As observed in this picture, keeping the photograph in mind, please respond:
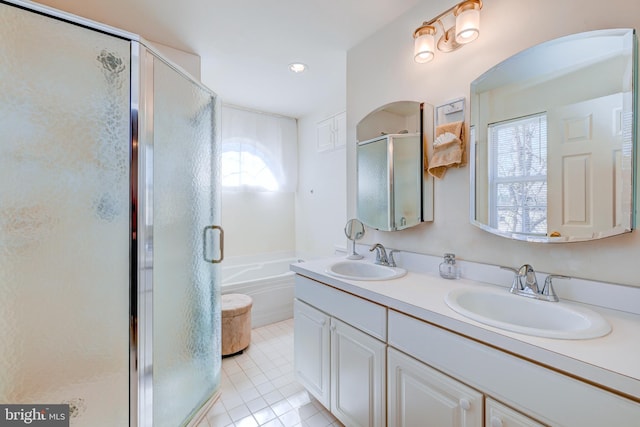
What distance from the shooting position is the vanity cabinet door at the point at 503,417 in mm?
766

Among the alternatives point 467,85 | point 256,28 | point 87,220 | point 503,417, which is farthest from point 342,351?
point 256,28

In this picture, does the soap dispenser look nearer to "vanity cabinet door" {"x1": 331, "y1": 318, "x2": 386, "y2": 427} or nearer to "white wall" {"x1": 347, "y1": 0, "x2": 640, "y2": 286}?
"white wall" {"x1": 347, "y1": 0, "x2": 640, "y2": 286}

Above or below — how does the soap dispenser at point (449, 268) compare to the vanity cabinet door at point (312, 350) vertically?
above

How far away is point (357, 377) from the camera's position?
1287mm

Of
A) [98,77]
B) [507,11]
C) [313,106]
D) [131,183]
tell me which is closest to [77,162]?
[131,183]

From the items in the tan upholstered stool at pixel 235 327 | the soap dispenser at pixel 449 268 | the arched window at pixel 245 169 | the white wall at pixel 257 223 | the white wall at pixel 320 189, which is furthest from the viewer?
the white wall at pixel 257 223

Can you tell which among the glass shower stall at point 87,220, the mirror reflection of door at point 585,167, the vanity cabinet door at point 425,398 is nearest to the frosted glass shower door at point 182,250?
the glass shower stall at point 87,220

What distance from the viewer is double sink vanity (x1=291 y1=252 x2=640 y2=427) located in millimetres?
686

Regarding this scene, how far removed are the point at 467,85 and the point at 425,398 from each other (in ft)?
4.89

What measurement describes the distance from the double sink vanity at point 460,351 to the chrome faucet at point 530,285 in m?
0.03

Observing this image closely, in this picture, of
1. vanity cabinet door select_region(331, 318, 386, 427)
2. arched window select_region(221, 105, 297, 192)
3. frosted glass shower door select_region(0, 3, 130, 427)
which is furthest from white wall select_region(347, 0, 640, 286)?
arched window select_region(221, 105, 297, 192)

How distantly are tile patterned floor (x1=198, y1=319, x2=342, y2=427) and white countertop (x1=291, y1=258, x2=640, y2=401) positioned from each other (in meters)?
0.94

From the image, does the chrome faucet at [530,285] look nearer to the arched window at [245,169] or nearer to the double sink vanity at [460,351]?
the double sink vanity at [460,351]

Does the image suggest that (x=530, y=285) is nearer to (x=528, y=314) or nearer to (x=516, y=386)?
(x=528, y=314)
